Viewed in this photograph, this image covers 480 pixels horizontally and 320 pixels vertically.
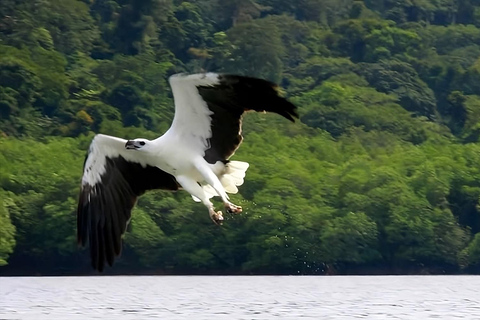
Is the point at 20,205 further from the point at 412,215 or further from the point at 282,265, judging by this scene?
the point at 412,215

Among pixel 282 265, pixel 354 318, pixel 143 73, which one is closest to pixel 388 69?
pixel 143 73

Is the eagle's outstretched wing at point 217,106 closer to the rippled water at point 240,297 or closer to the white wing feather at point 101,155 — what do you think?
the white wing feather at point 101,155

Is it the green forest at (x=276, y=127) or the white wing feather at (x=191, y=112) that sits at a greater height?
the green forest at (x=276, y=127)

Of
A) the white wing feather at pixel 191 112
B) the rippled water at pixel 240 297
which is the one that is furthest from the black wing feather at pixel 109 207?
the rippled water at pixel 240 297

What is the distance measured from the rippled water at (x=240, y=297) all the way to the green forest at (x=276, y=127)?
1960mm

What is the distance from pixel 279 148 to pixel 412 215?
7045 mm

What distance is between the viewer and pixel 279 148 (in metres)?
53.2

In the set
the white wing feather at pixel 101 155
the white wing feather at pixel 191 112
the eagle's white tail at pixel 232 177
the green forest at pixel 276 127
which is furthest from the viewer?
the green forest at pixel 276 127

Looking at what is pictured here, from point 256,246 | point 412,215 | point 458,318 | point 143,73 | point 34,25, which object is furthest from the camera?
point 34,25

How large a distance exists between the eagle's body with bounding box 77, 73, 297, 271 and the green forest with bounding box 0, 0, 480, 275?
27686 mm

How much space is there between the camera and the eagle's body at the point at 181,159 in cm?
1545

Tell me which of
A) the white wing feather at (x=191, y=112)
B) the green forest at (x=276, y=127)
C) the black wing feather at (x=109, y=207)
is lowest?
the black wing feather at (x=109, y=207)

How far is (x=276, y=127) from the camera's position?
2200 inches

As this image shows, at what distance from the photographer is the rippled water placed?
26109mm
